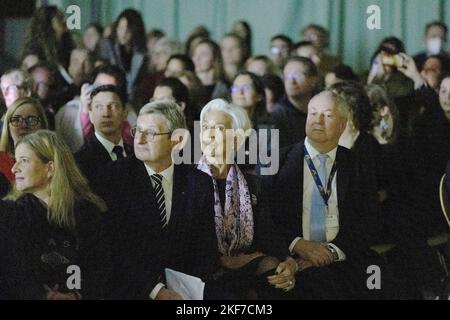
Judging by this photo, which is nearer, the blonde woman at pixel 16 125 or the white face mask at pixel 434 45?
the blonde woman at pixel 16 125

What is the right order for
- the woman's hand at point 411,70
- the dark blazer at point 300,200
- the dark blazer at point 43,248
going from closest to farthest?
the dark blazer at point 43,248 → the dark blazer at point 300,200 → the woman's hand at point 411,70

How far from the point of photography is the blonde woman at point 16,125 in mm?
4547

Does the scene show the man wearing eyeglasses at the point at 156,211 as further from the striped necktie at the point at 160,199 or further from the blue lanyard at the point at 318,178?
the blue lanyard at the point at 318,178

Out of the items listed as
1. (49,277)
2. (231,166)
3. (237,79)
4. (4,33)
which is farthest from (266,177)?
(4,33)

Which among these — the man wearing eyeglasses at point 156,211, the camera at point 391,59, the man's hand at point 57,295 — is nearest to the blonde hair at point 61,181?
the man wearing eyeglasses at point 156,211

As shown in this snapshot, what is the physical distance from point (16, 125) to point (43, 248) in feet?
2.08

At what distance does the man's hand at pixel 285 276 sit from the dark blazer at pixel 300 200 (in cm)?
11

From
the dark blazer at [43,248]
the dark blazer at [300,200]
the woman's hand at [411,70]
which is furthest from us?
the woman's hand at [411,70]

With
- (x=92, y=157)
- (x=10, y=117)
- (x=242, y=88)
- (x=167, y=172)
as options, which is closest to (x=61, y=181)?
(x=92, y=157)

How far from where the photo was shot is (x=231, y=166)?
4.58m

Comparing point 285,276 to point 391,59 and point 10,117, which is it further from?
point 10,117

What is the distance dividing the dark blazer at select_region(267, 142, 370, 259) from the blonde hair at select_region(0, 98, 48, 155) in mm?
1190

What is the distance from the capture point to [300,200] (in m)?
4.62

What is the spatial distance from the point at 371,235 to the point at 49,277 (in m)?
1.65
